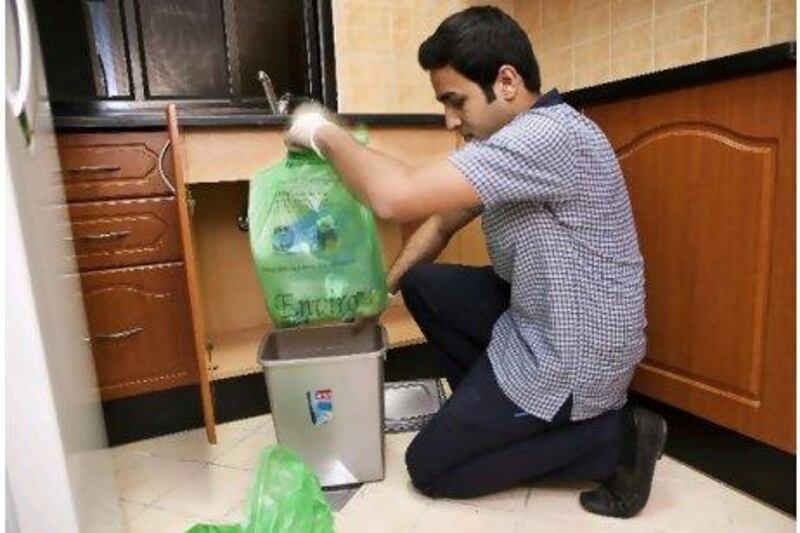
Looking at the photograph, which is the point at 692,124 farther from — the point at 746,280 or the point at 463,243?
the point at 463,243

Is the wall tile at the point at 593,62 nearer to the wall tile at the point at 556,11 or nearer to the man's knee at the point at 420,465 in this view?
the wall tile at the point at 556,11

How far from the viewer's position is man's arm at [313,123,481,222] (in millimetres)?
912

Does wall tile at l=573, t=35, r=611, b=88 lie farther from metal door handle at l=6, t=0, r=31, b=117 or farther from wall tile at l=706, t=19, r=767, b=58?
metal door handle at l=6, t=0, r=31, b=117

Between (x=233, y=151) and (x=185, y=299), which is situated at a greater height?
(x=233, y=151)

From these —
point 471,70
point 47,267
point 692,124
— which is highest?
point 471,70

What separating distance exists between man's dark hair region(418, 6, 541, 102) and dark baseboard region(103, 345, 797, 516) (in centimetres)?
73

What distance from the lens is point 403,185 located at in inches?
36.5

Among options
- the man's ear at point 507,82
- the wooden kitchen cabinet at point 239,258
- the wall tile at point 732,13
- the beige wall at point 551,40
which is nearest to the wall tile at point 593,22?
the beige wall at point 551,40

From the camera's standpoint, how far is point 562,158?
93 centimetres

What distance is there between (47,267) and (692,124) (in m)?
1.00

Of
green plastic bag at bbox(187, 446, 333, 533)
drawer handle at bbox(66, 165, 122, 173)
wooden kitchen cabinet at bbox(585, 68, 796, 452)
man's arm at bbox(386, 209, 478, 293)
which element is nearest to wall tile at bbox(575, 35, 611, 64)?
wooden kitchen cabinet at bbox(585, 68, 796, 452)

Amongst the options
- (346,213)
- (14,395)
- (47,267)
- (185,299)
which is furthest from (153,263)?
(14,395)

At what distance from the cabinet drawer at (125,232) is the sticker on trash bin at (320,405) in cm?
50

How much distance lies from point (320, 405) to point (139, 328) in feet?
1.65
